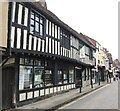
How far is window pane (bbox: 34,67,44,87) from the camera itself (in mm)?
18469

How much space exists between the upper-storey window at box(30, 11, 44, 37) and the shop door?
333 centimetres

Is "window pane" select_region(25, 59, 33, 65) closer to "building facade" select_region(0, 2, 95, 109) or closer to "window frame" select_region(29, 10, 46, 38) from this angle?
"building facade" select_region(0, 2, 95, 109)

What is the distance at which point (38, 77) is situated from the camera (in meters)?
19.1

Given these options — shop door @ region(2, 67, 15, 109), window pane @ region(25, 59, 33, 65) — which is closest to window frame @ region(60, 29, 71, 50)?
window pane @ region(25, 59, 33, 65)

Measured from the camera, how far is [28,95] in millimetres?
16984

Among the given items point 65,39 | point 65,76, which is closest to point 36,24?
point 65,39

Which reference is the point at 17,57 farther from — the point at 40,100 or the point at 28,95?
the point at 40,100

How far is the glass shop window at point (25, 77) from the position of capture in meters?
16.1

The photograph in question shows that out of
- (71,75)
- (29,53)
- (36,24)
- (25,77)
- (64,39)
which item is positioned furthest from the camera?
(71,75)

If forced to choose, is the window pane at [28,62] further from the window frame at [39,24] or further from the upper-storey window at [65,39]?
the upper-storey window at [65,39]

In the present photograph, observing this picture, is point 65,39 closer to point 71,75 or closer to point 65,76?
point 65,76

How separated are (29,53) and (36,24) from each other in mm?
3140

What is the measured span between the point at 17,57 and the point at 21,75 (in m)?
1.08

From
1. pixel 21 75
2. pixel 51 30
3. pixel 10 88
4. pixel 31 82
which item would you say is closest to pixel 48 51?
pixel 51 30
